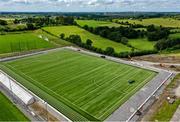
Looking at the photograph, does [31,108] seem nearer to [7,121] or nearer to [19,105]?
[19,105]

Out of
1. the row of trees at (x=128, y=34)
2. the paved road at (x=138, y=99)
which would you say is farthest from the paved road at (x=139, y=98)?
the row of trees at (x=128, y=34)

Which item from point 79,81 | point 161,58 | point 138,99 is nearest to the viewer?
point 138,99

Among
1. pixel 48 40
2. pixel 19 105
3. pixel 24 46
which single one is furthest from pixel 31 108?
pixel 48 40

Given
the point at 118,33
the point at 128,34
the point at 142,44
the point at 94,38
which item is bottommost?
the point at 142,44

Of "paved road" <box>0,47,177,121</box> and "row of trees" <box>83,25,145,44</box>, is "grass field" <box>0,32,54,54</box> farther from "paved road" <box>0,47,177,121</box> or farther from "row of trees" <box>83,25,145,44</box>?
"paved road" <box>0,47,177,121</box>

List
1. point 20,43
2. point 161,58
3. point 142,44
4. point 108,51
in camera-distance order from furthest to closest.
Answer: point 142,44, point 20,43, point 108,51, point 161,58

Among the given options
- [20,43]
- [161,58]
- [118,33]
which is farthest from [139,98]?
[118,33]

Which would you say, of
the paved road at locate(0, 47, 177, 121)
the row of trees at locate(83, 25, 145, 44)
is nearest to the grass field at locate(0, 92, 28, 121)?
the paved road at locate(0, 47, 177, 121)

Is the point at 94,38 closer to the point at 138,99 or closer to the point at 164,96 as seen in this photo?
the point at 164,96
